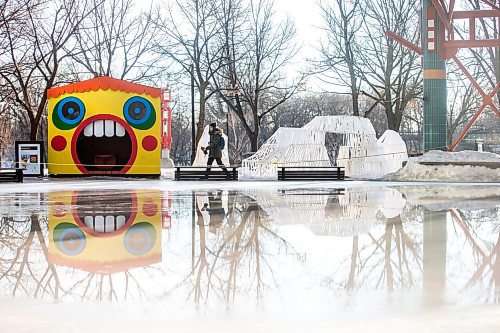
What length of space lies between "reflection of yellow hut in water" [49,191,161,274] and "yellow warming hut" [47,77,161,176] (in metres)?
13.7

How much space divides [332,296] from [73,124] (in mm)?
22885

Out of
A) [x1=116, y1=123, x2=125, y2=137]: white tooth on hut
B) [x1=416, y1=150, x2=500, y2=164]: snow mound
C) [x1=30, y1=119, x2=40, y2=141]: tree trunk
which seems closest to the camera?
[x1=416, y1=150, x2=500, y2=164]: snow mound

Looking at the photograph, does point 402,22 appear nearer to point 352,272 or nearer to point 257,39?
point 257,39

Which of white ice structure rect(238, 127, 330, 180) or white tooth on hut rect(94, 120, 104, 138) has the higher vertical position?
white tooth on hut rect(94, 120, 104, 138)

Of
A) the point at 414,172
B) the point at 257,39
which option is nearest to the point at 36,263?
the point at 414,172

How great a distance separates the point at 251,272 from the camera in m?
5.31

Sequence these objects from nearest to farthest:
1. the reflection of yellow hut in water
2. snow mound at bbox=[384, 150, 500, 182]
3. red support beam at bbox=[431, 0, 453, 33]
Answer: the reflection of yellow hut in water, snow mound at bbox=[384, 150, 500, 182], red support beam at bbox=[431, 0, 453, 33]

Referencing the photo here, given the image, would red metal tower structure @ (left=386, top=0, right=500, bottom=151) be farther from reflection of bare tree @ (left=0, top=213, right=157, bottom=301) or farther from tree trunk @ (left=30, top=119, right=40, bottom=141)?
reflection of bare tree @ (left=0, top=213, right=157, bottom=301)

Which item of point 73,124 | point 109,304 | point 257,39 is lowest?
point 109,304

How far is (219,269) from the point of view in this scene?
5465 millimetres

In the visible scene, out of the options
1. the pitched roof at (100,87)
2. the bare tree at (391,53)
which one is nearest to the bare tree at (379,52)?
the bare tree at (391,53)

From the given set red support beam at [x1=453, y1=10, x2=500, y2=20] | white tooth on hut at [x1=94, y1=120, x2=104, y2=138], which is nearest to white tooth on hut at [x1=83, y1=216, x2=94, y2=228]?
white tooth on hut at [x1=94, y1=120, x2=104, y2=138]

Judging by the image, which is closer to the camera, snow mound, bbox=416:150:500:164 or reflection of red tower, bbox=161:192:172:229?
reflection of red tower, bbox=161:192:172:229

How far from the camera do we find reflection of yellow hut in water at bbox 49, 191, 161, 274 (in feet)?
19.2
